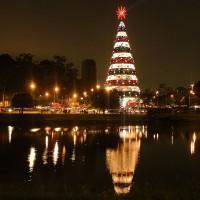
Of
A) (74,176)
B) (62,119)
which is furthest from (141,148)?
(62,119)

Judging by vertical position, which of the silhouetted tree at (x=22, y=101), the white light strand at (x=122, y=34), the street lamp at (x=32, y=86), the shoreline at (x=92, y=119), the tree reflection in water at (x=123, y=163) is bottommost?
the tree reflection in water at (x=123, y=163)

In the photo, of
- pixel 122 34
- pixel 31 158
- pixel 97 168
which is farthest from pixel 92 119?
pixel 97 168

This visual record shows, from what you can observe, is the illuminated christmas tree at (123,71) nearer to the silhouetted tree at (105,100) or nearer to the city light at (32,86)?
the silhouetted tree at (105,100)

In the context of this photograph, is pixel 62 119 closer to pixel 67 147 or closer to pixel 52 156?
pixel 67 147

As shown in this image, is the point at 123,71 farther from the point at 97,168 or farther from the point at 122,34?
the point at 97,168

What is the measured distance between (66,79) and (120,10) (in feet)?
79.1

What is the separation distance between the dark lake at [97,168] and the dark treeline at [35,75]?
54.8 metres

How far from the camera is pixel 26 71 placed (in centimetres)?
11044

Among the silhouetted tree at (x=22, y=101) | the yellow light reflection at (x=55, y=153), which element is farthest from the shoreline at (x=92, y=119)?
the yellow light reflection at (x=55, y=153)

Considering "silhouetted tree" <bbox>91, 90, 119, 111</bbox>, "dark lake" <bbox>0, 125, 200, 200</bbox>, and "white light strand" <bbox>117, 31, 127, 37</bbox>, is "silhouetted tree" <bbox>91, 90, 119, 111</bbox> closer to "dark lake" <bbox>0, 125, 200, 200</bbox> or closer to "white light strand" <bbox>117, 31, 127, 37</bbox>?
"white light strand" <bbox>117, 31, 127, 37</bbox>

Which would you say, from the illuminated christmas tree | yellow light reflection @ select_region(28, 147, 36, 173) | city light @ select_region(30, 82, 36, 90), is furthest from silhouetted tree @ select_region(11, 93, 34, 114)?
yellow light reflection @ select_region(28, 147, 36, 173)

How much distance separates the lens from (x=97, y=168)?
31.5 meters

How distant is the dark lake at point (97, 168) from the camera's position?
19.5m

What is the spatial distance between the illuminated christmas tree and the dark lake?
64.6 metres
